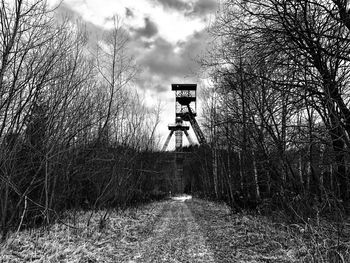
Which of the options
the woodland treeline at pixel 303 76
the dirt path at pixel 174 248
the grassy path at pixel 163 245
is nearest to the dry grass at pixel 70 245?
the grassy path at pixel 163 245

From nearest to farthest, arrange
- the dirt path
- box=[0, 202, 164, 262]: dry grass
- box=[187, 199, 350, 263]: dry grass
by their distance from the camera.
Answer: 1. box=[187, 199, 350, 263]: dry grass
2. box=[0, 202, 164, 262]: dry grass
3. the dirt path

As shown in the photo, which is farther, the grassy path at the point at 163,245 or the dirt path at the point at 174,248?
the dirt path at the point at 174,248

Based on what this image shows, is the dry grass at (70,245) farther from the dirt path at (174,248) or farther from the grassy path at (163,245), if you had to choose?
the dirt path at (174,248)

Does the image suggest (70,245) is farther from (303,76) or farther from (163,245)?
(303,76)

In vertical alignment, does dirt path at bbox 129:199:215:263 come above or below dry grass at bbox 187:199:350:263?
below

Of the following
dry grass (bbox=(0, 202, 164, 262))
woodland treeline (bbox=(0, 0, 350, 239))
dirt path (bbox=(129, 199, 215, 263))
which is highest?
woodland treeline (bbox=(0, 0, 350, 239))

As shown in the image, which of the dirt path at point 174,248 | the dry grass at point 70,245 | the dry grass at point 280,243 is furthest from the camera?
the dirt path at point 174,248

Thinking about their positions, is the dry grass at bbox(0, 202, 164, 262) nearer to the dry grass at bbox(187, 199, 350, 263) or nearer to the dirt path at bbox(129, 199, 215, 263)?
the dirt path at bbox(129, 199, 215, 263)

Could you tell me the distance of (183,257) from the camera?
6.04 meters

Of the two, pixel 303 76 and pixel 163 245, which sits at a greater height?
pixel 303 76

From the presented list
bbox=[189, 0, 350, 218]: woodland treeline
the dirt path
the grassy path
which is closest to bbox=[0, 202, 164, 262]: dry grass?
the grassy path

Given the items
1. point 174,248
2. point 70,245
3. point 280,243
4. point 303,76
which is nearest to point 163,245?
point 174,248

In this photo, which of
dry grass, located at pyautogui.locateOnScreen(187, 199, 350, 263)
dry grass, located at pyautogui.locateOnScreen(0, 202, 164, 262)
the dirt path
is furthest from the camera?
the dirt path

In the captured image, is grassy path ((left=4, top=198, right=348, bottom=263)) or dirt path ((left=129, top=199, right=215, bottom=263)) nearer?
grassy path ((left=4, top=198, right=348, bottom=263))
